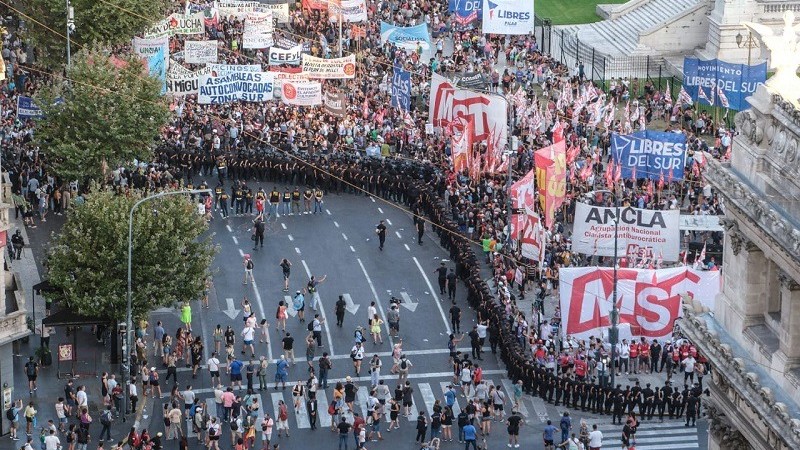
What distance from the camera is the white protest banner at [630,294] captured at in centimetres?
6600

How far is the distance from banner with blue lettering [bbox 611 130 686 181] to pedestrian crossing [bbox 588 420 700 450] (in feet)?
55.5

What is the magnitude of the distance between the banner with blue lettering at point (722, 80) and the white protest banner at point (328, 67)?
1586 cm

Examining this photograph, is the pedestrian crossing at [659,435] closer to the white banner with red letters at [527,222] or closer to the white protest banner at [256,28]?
the white banner with red letters at [527,222]

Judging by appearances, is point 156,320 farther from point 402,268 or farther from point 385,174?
point 385,174

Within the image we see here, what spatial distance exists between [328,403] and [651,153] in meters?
20.3

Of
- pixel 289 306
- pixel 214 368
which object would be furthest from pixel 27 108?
pixel 214 368

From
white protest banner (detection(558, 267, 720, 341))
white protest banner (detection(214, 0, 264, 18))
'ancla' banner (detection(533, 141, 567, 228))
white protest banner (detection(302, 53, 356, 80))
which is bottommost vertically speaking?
white protest banner (detection(558, 267, 720, 341))

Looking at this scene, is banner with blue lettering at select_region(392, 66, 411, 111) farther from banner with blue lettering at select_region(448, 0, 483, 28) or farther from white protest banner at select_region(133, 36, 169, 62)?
banner with blue lettering at select_region(448, 0, 483, 28)

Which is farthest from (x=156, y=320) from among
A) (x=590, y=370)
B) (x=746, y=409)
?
(x=746, y=409)

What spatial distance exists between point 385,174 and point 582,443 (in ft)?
91.8

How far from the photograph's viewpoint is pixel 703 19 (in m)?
109

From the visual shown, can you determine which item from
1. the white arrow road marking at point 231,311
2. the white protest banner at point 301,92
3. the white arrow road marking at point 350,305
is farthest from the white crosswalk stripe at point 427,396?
the white protest banner at point 301,92

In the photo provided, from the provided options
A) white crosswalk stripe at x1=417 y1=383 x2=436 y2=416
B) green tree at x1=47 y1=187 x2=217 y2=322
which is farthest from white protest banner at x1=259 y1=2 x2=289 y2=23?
white crosswalk stripe at x1=417 y1=383 x2=436 y2=416

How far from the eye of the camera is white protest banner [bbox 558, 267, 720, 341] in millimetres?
66000
